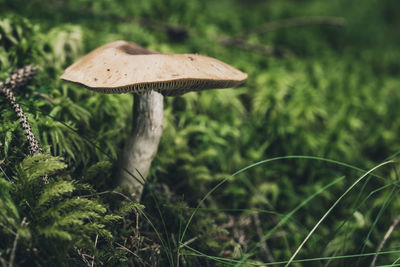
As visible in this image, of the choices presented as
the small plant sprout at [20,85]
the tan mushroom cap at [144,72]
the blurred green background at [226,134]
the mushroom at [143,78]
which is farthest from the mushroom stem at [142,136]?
the small plant sprout at [20,85]

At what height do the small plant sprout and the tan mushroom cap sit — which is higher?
the tan mushroom cap

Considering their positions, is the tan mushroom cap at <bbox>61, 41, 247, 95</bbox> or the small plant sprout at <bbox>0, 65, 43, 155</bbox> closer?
the tan mushroom cap at <bbox>61, 41, 247, 95</bbox>

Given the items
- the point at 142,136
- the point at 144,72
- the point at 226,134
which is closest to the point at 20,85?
the point at 142,136

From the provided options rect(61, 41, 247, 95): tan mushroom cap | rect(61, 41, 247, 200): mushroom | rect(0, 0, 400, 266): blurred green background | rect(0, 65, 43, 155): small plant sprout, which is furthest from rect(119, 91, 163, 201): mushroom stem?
rect(0, 65, 43, 155): small plant sprout

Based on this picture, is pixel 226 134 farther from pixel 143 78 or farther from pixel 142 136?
pixel 143 78

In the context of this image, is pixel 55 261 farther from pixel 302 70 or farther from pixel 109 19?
pixel 302 70

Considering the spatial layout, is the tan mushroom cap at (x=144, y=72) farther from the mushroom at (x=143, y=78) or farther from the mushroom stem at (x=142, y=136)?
the mushroom stem at (x=142, y=136)

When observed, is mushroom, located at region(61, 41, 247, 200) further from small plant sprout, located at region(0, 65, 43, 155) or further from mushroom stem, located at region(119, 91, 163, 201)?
small plant sprout, located at region(0, 65, 43, 155)

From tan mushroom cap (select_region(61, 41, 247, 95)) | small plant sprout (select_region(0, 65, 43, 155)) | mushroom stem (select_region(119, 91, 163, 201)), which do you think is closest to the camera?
tan mushroom cap (select_region(61, 41, 247, 95))
